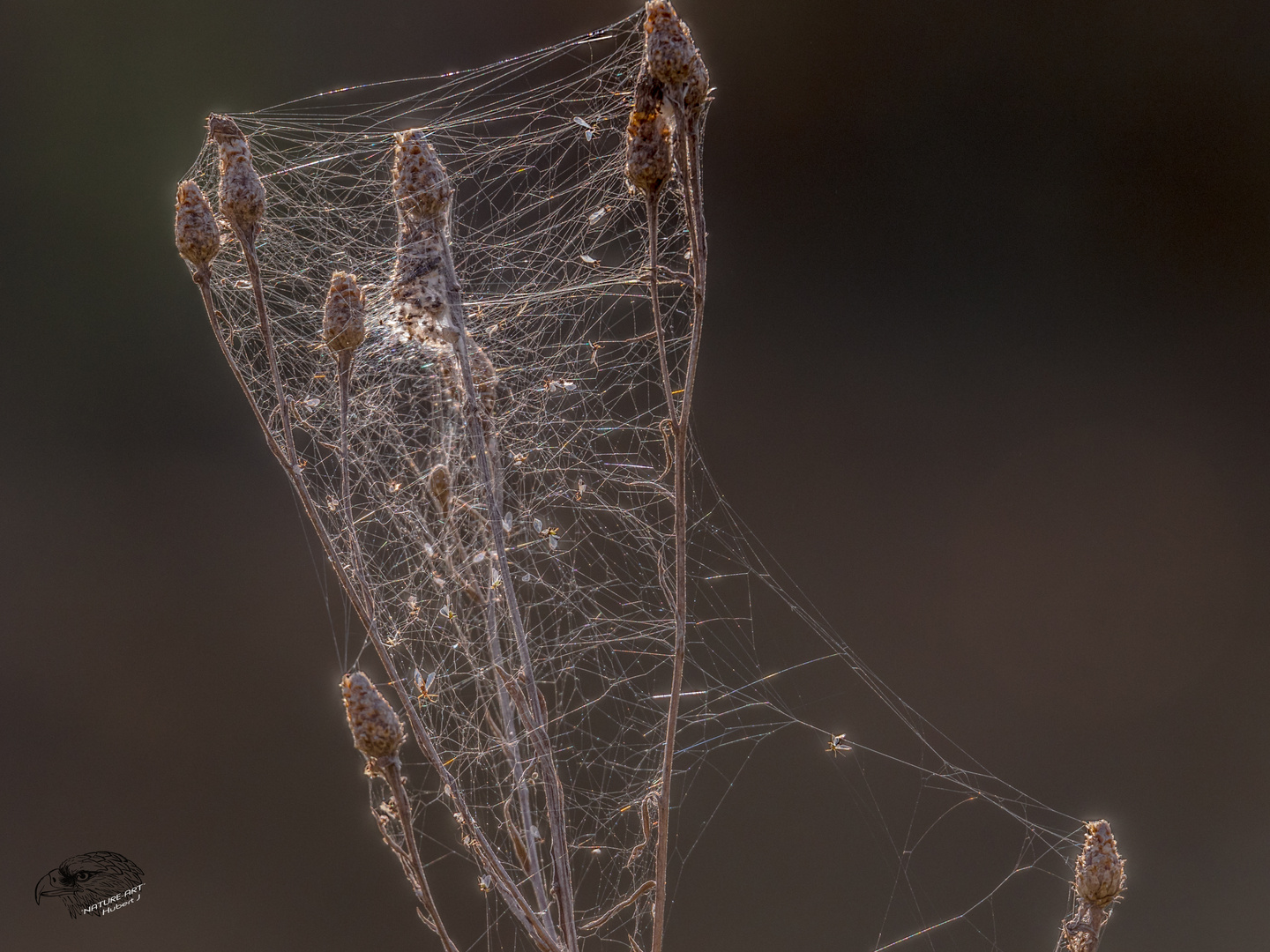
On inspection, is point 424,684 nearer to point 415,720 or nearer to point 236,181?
point 415,720

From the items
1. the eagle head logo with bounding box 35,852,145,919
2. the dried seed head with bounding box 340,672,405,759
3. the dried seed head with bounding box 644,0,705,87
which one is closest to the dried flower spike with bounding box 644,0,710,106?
the dried seed head with bounding box 644,0,705,87

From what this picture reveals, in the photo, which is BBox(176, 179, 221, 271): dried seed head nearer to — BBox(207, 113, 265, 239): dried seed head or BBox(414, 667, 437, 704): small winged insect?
BBox(207, 113, 265, 239): dried seed head

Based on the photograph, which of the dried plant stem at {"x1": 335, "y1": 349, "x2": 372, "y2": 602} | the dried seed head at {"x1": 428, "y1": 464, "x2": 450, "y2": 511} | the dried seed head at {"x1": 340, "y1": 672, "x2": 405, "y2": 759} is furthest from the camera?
the dried seed head at {"x1": 428, "y1": 464, "x2": 450, "y2": 511}

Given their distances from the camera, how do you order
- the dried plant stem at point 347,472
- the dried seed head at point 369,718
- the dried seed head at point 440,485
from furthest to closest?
the dried seed head at point 440,485 → the dried plant stem at point 347,472 → the dried seed head at point 369,718

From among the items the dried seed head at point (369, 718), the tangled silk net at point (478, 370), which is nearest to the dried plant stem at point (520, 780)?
the tangled silk net at point (478, 370)

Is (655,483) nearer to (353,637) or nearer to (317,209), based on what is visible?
(317,209)

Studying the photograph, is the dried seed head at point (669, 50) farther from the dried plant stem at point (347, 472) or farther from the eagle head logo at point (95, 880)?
the eagle head logo at point (95, 880)

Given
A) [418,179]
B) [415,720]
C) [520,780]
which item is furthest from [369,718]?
[418,179]
